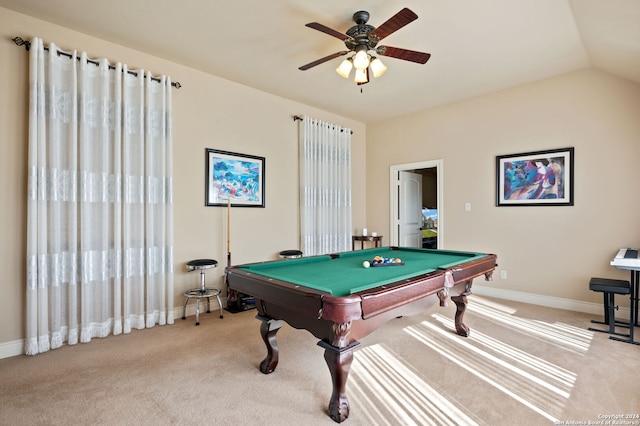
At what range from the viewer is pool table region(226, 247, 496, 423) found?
1.65 metres

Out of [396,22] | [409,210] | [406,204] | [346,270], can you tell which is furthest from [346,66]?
[409,210]

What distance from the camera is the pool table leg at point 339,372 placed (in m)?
1.71

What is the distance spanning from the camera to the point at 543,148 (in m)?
4.07

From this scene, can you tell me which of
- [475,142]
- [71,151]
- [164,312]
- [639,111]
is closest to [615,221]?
[639,111]

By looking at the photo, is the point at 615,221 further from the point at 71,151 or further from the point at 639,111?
the point at 71,151

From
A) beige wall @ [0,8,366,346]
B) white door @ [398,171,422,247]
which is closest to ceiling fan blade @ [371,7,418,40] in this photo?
beige wall @ [0,8,366,346]

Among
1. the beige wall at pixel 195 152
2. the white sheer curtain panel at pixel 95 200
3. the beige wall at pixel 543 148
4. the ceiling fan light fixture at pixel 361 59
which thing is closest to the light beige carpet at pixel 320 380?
the white sheer curtain panel at pixel 95 200

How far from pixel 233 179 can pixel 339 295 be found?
2.87m

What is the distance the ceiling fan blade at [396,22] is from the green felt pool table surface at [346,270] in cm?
178

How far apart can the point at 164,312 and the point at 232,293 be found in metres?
1.51

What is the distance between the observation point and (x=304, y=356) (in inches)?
103

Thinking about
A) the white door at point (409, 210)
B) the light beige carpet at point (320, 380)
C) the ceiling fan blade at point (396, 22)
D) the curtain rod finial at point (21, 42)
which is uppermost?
the curtain rod finial at point (21, 42)

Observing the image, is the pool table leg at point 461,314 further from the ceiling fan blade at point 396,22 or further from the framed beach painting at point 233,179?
the framed beach painting at point 233,179

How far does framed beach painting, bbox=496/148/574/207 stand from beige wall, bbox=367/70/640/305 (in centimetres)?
8
